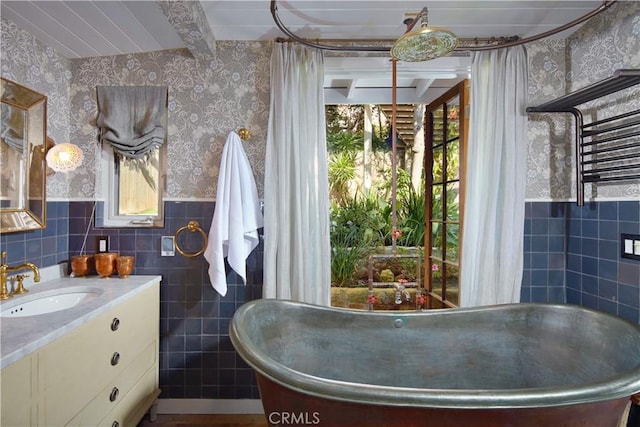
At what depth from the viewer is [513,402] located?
1015 mm

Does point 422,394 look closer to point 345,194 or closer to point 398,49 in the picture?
point 398,49

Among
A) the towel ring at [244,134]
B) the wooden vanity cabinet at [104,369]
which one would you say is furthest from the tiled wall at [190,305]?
the towel ring at [244,134]

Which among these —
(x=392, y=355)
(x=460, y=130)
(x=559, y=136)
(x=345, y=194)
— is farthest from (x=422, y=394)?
(x=345, y=194)

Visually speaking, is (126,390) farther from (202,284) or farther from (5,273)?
(5,273)

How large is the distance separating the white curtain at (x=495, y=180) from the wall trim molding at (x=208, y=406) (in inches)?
61.6

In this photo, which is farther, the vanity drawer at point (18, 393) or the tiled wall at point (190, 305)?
the tiled wall at point (190, 305)

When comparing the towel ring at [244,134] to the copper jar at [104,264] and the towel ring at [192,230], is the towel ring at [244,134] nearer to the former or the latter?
the towel ring at [192,230]

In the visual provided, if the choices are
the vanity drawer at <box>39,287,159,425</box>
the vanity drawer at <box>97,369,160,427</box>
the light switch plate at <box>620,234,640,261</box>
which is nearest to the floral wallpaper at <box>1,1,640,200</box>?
the light switch plate at <box>620,234,640,261</box>

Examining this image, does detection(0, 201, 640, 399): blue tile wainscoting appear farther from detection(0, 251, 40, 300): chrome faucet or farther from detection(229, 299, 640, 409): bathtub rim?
detection(229, 299, 640, 409): bathtub rim

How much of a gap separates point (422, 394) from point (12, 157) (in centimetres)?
225

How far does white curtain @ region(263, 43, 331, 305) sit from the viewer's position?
1.98m

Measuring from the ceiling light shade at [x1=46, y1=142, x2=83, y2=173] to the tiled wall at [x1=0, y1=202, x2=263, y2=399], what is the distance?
35 cm

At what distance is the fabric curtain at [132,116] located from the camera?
2.08m

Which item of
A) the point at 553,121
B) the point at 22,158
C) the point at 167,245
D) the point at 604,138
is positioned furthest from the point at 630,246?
the point at 22,158
